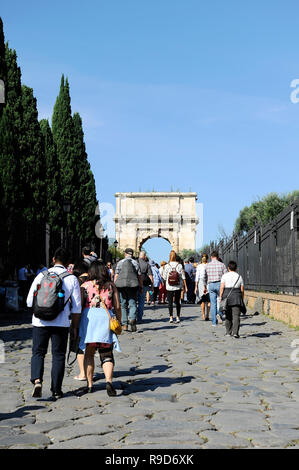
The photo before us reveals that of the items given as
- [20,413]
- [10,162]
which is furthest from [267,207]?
[20,413]

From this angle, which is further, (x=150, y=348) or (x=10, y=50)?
(x=10, y=50)

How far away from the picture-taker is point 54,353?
6.49 m

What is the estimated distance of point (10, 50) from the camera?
2736 centimetres

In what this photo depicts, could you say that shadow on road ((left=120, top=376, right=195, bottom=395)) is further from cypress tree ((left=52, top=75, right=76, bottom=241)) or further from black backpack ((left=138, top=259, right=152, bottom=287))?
cypress tree ((left=52, top=75, right=76, bottom=241))

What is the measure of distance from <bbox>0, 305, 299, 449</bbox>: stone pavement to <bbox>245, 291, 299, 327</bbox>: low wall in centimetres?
241

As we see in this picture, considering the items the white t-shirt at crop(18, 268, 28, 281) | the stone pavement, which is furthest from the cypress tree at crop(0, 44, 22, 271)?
the stone pavement

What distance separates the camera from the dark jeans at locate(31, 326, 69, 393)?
6363mm

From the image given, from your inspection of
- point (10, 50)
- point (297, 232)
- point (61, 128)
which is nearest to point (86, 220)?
point (61, 128)

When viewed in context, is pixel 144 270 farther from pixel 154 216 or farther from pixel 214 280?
pixel 154 216

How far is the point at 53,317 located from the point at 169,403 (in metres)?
1.37

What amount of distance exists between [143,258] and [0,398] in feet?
32.8

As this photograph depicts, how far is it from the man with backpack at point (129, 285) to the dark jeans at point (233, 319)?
201cm

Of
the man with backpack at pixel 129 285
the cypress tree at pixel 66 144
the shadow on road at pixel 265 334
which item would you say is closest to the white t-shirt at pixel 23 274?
the man with backpack at pixel 129 285
